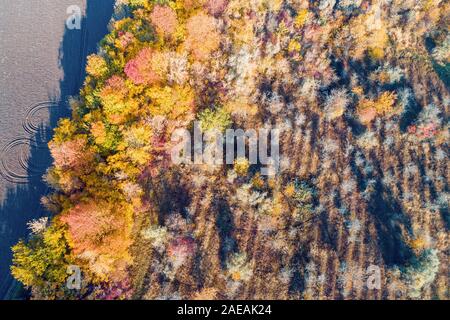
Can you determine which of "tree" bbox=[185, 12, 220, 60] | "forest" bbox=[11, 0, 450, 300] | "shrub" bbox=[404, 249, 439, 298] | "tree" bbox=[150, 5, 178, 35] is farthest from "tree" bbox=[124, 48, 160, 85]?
"shrub" bbox=[404, 249, 439, 298]

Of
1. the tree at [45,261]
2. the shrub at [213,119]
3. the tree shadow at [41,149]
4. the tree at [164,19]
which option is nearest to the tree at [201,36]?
the tree at [164,19]

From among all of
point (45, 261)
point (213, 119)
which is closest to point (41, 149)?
point (45, 261)

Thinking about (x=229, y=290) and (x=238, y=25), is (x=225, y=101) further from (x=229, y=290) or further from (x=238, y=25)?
(x=229, y=290)

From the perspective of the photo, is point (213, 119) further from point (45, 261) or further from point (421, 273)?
point (421, 273)

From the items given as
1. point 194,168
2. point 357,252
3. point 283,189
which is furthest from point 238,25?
point 357,252

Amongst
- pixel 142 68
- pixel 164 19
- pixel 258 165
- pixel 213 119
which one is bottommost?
pixel 258 165

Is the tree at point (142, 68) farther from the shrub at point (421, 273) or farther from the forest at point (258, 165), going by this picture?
the shrub at point (421, 273)
